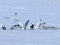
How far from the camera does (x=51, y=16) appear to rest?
1725 millimetres

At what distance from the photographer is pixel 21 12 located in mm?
1792

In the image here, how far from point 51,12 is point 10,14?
0.98 feet

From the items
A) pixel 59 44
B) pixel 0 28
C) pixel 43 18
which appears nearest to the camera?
pixel 59 44

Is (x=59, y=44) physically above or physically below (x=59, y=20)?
below

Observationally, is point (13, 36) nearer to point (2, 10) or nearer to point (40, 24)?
point (40, 24)

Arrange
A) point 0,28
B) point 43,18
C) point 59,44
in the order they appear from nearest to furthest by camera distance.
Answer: point 59,44
point 0,28
point 43,18

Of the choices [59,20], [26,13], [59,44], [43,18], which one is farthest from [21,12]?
[59,44]

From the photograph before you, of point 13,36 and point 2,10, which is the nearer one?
point 13,36

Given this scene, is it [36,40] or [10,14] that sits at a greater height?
[10,14]

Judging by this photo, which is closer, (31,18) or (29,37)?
(29,37)

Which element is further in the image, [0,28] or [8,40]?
[0,28]

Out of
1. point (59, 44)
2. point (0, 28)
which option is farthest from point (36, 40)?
point (0, 28)

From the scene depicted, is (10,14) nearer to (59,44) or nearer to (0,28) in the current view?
(0,28)

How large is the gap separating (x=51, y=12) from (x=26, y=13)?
7.2 inches
